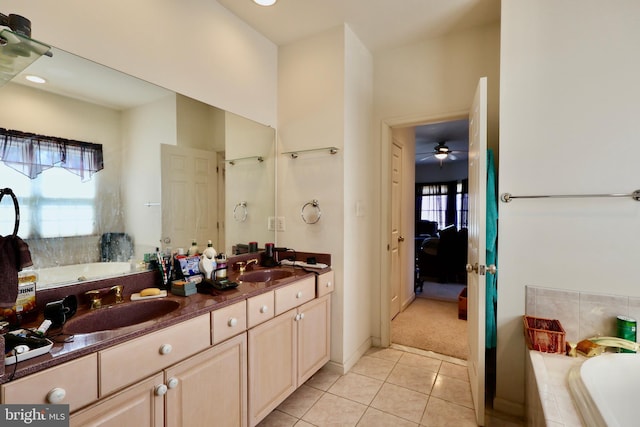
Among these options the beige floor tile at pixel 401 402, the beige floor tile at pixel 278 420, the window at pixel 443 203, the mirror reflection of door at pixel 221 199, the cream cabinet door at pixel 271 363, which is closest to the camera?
the cream cabinet door at pixel 271 363

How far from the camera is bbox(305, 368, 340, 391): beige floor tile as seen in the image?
7.44ft

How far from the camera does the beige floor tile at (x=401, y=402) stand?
6.44ft

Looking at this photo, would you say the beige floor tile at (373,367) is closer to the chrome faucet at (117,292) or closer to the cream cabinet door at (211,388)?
the cream cabinet door at (211,388)

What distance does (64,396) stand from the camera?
941mm

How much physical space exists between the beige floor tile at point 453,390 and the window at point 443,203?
6.43m

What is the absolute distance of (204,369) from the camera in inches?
55.2

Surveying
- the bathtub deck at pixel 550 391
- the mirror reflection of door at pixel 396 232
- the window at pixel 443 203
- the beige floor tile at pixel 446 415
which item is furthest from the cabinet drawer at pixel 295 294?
the window at pixel 443 203

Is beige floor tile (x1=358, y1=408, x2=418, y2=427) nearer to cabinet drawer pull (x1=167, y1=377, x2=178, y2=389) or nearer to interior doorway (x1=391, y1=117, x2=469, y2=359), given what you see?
interior doorway (x1=391, y1=117, x2=469, y2=359)

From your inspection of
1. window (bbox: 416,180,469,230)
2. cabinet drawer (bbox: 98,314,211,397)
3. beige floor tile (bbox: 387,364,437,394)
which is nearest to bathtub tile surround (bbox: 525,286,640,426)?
beige floor tile (bbox: 387,364,437,394)

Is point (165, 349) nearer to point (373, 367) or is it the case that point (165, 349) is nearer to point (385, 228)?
point (373, 367)

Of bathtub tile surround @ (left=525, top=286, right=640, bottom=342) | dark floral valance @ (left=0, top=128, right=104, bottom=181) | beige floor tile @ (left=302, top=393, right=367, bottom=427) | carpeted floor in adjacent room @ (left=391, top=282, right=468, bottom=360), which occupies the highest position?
dark floral valance @ (left=0, top=128, right=104, bottom=181)

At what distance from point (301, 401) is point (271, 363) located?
0.51 meters

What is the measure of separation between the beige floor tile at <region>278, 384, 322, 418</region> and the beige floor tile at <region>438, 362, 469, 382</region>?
1055 mm

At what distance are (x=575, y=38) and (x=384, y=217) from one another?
70.3 inches
